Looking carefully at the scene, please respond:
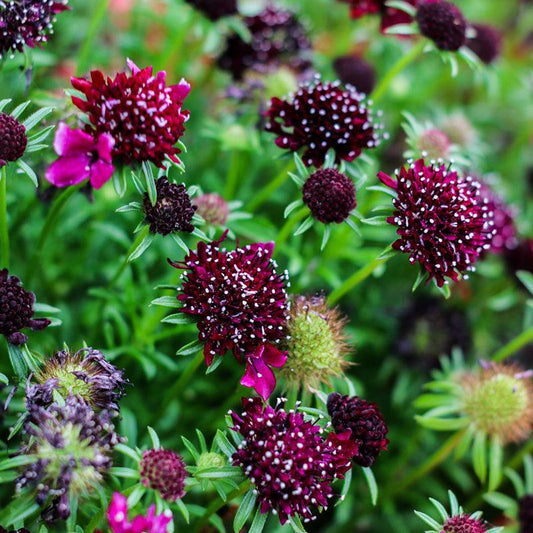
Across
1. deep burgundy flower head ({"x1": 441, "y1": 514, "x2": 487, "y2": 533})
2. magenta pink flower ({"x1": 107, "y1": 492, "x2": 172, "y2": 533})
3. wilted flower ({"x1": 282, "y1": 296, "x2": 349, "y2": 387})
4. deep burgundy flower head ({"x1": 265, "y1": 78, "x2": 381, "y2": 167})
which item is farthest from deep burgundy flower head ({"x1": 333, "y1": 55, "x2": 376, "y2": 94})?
magenta pink flower ({"x1": 107, "y1": 492, "x2": 172, "y2": 533})

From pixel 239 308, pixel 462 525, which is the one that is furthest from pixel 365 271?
pixel 462 525

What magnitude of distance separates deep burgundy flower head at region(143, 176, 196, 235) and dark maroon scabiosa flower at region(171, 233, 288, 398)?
3.9 inches

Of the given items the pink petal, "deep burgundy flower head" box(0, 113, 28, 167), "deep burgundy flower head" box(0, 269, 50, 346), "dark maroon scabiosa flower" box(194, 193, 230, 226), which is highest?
"deep burgundy flower head" box(0, 113, 28, 167)

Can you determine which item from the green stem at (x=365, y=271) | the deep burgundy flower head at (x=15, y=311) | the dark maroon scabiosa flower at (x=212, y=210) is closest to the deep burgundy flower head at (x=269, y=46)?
the dark maroon scabiosa flower at (x=212, y=210)

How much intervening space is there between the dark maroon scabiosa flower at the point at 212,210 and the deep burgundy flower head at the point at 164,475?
0.83 metres

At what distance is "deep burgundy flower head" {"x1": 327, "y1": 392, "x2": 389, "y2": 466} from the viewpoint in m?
1.69

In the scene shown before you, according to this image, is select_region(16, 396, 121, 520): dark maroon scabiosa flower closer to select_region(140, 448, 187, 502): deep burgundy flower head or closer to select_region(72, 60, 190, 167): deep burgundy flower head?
select_region(140, 448, 187, 502): deep burgundy flower head

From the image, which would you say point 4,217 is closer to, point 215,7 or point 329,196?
point 329,196

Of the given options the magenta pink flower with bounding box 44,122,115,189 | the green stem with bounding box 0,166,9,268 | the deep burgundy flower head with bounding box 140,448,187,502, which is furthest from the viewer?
the green stem with bounding box 0,166,9,268

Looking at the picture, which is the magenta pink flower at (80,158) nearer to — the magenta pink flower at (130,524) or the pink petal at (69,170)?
the pink petal at (69,170)

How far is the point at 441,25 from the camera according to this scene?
2.23 m

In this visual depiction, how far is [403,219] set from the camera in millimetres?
1759

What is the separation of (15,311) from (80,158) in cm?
43

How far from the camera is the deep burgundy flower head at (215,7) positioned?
Answer: 2568 mm
